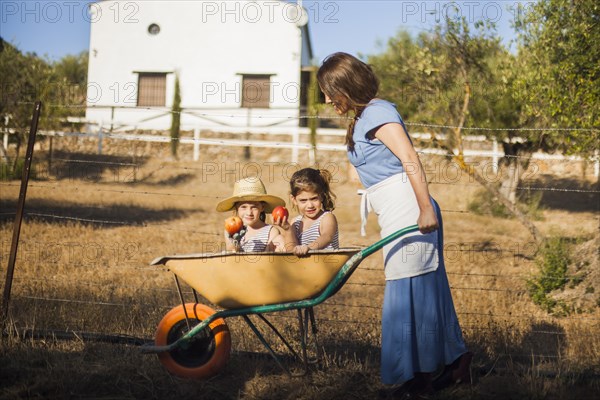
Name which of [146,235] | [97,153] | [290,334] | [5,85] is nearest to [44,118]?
[5,85]

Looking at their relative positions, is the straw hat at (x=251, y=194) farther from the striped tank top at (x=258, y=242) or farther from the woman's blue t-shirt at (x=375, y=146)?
the woman's blue t-shirt at (x=375, y=146)

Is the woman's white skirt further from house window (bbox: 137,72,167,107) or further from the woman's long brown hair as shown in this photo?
house window (bbox: 137,72,167,107)

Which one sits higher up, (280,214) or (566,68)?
(566,68)

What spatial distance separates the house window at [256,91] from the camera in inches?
867

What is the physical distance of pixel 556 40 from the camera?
347 inches

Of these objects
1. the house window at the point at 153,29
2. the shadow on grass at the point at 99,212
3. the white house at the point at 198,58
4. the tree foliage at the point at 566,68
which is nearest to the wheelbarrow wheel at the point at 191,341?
the tree foliage at the point at 566,68

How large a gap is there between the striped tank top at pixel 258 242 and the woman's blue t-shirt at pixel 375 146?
34.2 inches

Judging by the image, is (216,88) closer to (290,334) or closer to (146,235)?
(146,235)

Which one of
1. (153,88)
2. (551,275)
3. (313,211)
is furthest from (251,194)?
(153,88)

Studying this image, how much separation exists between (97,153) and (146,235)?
1193 centimetres

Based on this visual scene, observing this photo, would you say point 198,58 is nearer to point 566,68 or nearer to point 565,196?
point 565,196

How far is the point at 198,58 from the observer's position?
21984 millimetres

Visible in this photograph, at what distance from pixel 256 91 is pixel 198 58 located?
7.75 feet

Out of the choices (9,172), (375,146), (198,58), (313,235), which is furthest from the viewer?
(198,58)
